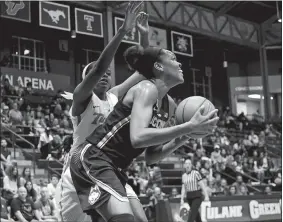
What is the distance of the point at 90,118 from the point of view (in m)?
4.28

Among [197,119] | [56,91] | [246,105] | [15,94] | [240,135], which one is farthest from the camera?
[246,105]

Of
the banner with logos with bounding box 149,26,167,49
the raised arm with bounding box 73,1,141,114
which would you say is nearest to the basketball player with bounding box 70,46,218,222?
the raised arm with bounding box 73,1,141,114

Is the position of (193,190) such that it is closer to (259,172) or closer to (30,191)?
(30,191)

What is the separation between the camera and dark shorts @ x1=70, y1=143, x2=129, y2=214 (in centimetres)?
359

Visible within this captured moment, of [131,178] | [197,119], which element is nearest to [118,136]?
[197,119]

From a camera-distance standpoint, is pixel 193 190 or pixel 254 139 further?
pixel 254 139

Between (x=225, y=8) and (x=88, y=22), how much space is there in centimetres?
780

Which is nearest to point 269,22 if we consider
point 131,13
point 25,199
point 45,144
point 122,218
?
point 45,144

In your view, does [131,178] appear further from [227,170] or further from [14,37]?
[14,37]

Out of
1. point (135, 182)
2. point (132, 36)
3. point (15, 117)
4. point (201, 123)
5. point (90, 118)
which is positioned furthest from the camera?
point (132, 36)

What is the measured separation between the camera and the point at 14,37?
21.2m

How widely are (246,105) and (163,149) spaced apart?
26646mm

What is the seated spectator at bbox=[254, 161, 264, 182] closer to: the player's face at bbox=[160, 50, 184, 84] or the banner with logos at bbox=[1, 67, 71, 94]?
the banner with logos at bbox=[1, 67, 71, 94]

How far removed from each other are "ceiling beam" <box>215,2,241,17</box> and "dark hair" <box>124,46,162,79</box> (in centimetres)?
2100
